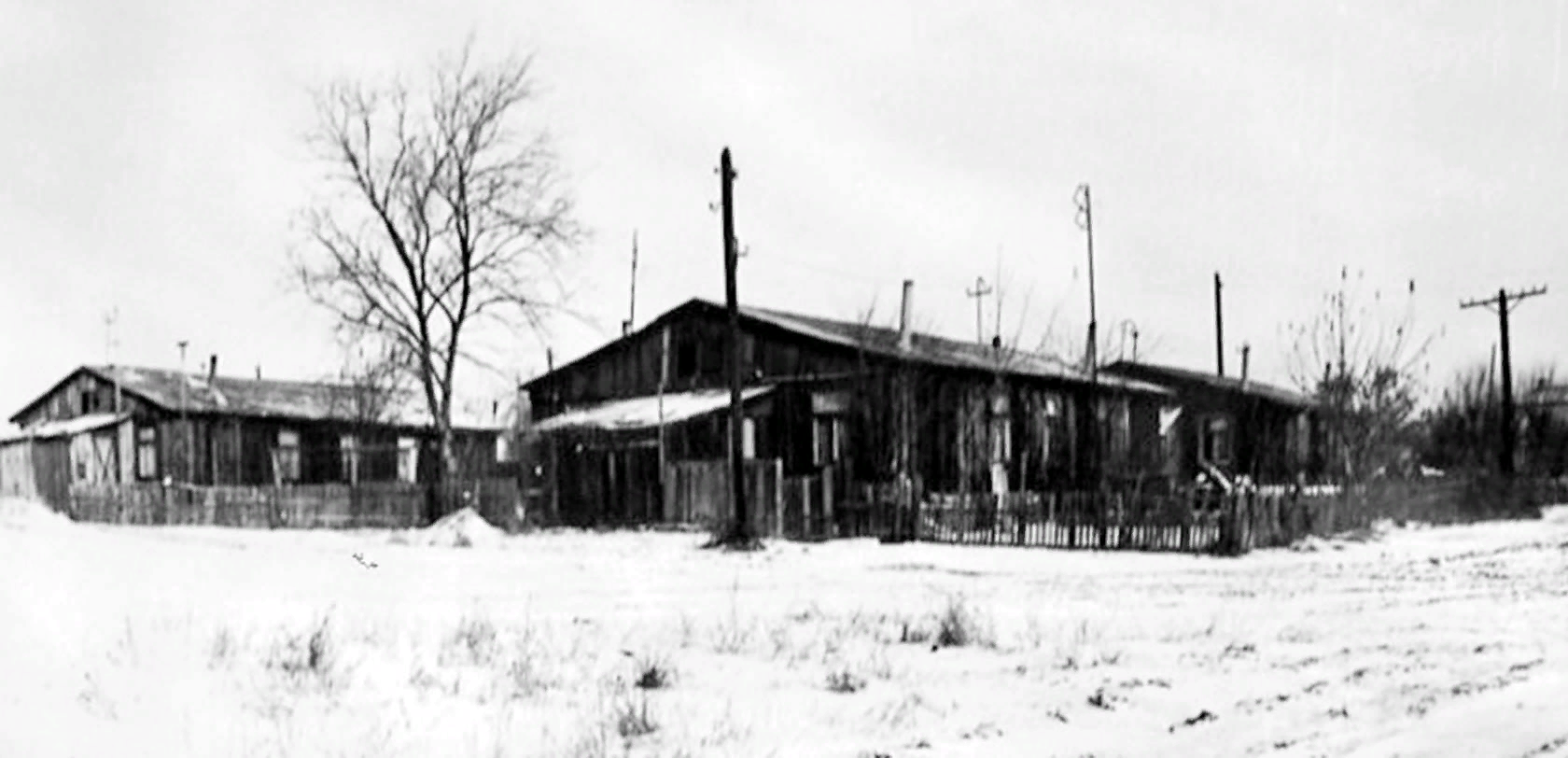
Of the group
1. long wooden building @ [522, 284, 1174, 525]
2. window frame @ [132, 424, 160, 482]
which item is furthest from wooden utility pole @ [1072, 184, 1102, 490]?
window frame @ [132, 424, 160, 482]

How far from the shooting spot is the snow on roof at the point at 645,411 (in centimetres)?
3378

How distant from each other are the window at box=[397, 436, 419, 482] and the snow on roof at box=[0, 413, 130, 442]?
1279 inches

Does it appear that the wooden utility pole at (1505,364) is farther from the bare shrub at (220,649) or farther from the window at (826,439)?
the bare shrub at (220,649)

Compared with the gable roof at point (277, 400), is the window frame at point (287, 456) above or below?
below

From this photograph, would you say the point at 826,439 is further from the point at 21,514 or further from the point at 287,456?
the point at 21,514

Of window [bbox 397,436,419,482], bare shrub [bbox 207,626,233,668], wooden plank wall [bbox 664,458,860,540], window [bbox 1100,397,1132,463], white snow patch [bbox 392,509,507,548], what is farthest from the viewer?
window [bbox 397,436,419,482]

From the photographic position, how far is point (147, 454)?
1582 inches

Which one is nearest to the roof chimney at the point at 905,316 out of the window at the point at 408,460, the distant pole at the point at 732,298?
the distant pole at the point at 732,298

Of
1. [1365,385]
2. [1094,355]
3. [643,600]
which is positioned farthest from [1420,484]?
[643,600]

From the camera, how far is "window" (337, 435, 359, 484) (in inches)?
1960

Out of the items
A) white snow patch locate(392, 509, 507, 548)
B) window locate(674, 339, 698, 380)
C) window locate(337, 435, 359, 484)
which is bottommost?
white snow patch locate(392, 509, 507, 548)

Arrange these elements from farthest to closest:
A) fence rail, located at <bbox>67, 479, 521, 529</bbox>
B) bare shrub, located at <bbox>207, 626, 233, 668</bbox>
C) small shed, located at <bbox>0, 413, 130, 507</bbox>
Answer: fence rail, located at <bbox>67, 479, 521, 529</bbox>, small shed, located at <bbox>0, 413, 130, 507</bbox>, bare shrub, located at <bbox>207, 626, 233, 668</bbox>

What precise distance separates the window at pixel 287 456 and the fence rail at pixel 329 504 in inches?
429

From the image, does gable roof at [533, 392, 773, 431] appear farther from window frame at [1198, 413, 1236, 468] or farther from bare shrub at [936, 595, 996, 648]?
window frame at [1198, 413, 1236, 468]
